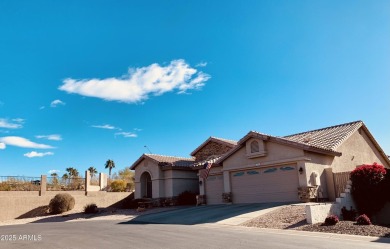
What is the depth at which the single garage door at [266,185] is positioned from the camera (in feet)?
66.7

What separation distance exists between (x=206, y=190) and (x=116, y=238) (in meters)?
14.7

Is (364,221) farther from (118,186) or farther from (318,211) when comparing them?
(118,186)

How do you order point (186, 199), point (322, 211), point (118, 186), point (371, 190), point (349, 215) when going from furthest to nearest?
point (118, 186) < point (186, 199) < point (371, 190) < point (349, 215) < point (322, 211)

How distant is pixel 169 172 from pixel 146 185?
4156 mm

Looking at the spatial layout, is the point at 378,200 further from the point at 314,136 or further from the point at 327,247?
the point at 327,247

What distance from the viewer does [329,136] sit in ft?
79.2

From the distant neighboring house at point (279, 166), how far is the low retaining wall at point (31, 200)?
481cm

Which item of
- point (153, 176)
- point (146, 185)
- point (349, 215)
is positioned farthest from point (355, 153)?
point (146, 185)

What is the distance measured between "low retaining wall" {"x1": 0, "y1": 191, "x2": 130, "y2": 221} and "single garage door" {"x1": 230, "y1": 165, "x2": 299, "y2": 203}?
536 inches

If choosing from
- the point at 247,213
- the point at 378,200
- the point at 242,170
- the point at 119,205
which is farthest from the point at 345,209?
the point at 119,205

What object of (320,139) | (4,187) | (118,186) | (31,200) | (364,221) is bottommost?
(364,221)

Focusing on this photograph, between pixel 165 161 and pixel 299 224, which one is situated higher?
pixel 165 161

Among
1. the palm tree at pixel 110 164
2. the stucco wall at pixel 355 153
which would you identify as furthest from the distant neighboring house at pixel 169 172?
the palm tree at pixel 110 164

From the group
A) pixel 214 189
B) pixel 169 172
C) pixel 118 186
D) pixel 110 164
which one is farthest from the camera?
pixel 110 164
